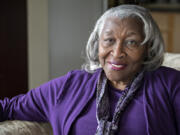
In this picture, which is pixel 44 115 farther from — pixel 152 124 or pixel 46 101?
pixel 152 124

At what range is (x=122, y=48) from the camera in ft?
4.32

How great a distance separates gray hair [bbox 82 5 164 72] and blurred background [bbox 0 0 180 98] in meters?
1.36

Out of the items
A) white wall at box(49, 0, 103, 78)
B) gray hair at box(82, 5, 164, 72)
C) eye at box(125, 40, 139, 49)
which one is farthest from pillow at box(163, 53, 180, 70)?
white wall at box(49, 0, 103, 78)

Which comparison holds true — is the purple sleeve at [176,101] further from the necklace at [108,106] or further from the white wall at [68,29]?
the white wall at [68,29]

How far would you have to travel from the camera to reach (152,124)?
1222mm

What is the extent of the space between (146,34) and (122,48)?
120 mm

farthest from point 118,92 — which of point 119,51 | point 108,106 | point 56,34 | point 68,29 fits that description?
point 68,29

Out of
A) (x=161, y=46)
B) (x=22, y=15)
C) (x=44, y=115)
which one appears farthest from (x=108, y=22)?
(x=22, y=15)

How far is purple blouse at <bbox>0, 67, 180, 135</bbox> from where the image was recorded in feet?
4.07

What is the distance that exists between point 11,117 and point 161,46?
0.76 m

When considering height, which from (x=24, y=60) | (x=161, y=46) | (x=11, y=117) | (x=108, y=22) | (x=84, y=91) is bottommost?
(x=24, y=60)

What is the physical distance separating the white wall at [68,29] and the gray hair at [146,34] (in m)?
2.35

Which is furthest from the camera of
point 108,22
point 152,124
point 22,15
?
point 22,15

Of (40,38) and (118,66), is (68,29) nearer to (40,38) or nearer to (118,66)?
(40,38)
